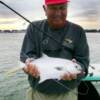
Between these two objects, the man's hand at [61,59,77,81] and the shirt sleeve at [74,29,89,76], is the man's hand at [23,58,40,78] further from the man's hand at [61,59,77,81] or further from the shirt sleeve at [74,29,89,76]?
the shirt sleeve at [74,29,89,76]

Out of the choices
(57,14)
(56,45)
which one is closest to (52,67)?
(56,45)

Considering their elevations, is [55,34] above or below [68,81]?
above

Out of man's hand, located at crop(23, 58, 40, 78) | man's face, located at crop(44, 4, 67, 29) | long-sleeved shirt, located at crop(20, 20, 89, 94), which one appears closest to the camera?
man's hand, located at crop(23, 58, 40, 78)

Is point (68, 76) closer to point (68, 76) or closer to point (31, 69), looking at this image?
point (68, 76)

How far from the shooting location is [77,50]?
493cm

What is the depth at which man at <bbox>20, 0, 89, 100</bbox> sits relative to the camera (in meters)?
4.79

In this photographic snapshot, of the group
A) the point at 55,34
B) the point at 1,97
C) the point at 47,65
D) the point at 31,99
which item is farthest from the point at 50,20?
the point at 1,97

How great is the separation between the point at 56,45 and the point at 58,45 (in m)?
0.02

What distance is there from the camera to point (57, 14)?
15.6 feet

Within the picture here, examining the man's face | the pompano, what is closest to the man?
the man's face

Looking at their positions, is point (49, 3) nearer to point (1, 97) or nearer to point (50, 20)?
point (50, 20)

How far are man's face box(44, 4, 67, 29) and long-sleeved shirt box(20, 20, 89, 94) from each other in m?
0.11

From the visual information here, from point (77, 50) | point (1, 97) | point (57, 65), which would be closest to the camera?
point (57, 65)

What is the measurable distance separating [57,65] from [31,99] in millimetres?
690
